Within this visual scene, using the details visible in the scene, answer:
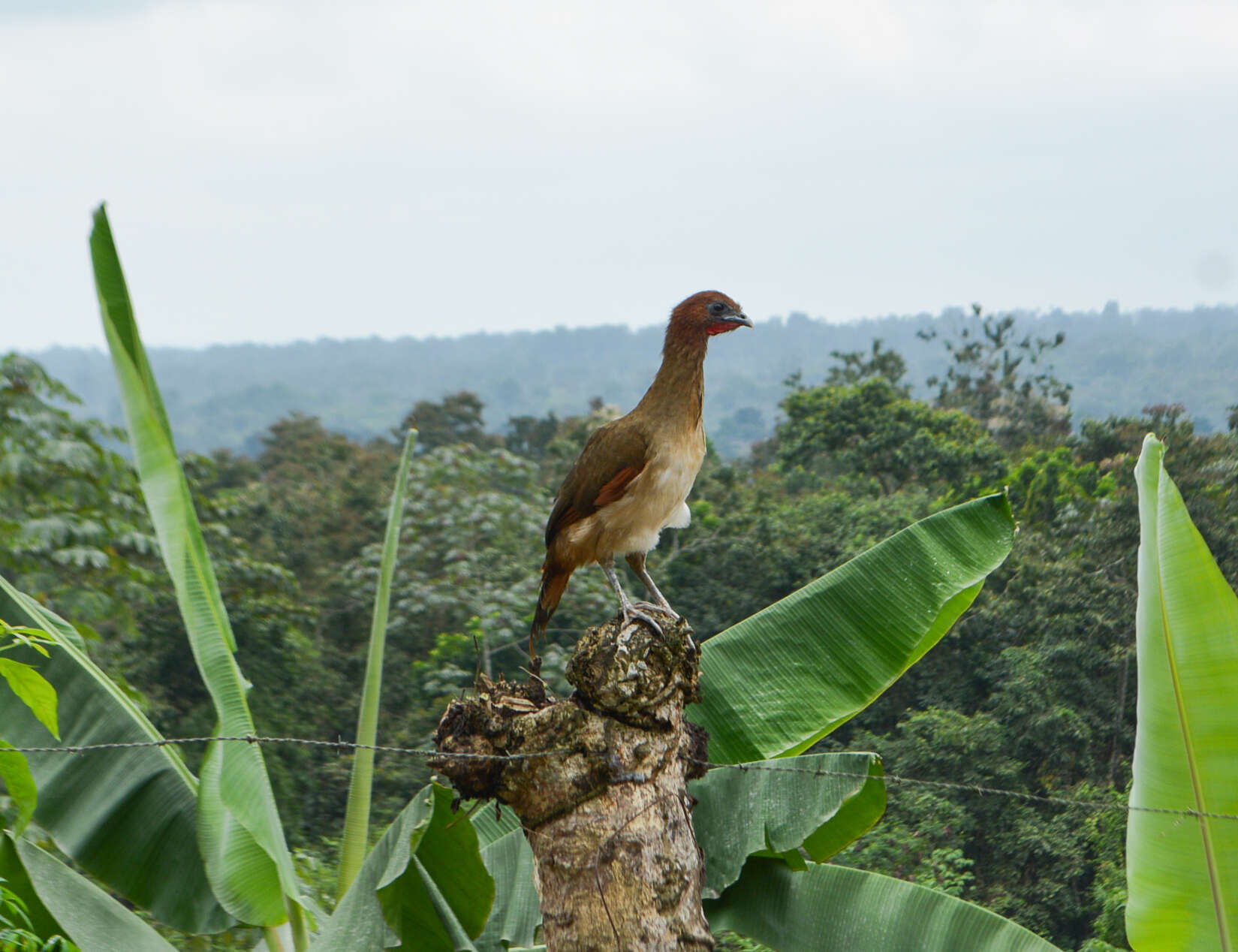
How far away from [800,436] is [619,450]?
17.3 meters

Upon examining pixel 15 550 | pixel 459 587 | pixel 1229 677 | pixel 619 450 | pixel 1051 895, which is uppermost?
pixel 619 450

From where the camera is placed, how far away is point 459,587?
49.3 ft

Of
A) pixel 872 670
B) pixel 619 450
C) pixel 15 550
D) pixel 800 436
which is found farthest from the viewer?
pixel 800 436

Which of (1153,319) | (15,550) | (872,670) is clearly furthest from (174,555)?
(1153,319)

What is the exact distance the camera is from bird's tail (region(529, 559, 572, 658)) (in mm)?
4605

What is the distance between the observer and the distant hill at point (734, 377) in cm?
5053

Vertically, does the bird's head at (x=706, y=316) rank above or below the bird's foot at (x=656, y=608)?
above

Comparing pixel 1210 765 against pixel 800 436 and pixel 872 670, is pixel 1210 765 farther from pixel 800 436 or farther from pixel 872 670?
→ pixel 800 436

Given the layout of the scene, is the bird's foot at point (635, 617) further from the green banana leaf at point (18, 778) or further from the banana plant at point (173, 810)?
the green banana leaf at point (18, 778)

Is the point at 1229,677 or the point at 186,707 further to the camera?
the point at 186,707

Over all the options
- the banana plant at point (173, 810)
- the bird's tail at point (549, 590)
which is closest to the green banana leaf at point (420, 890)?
the banana plant at point (173, 810)

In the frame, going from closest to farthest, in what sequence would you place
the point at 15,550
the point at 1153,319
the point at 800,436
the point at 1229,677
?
the point at 1229,677 < the point at 15,550 < the point at 800,436 < the point at 1153,319

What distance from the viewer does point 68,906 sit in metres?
4.97

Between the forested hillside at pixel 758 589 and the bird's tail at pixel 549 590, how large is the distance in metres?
3.20
